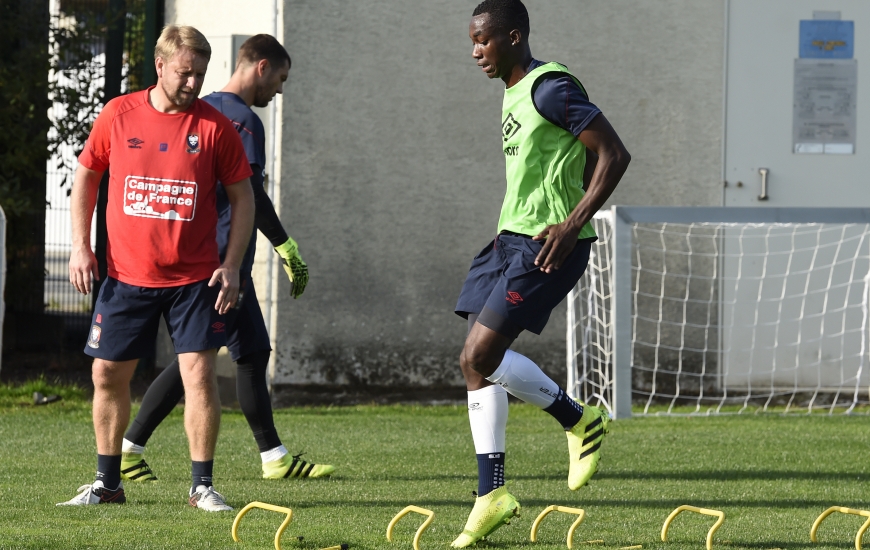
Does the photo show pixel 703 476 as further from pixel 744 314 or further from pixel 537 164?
pixel 744 314

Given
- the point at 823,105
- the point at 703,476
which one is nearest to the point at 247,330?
the point at 703,476

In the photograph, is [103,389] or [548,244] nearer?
[548,244]

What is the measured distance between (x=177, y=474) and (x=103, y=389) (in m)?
1.07

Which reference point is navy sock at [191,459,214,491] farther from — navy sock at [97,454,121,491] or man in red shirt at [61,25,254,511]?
navy sock at [97,454,121,491]

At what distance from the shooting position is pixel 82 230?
4.66 meters

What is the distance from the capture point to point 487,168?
9.58m

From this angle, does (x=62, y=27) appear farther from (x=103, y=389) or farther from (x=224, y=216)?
(x=103, y=389)

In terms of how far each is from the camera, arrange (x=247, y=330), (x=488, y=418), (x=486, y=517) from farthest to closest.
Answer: (x=247, y=330)
(x=488, y=418)
(x=486, y=517)

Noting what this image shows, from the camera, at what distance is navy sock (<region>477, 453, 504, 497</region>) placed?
4047 millimetres

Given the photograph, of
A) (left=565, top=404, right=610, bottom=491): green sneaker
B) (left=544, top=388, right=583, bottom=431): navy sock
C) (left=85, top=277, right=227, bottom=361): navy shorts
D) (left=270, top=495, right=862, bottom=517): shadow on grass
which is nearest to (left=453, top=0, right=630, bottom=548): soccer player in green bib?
(left=544, top=388, right=583, bottom=431): navy sock

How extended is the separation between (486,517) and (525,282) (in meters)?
0.80

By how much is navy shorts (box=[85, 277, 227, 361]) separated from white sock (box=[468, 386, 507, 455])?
1.11m

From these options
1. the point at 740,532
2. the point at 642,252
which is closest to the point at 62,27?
the point at 642,252

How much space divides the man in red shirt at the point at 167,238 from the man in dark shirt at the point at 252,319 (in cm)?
72
